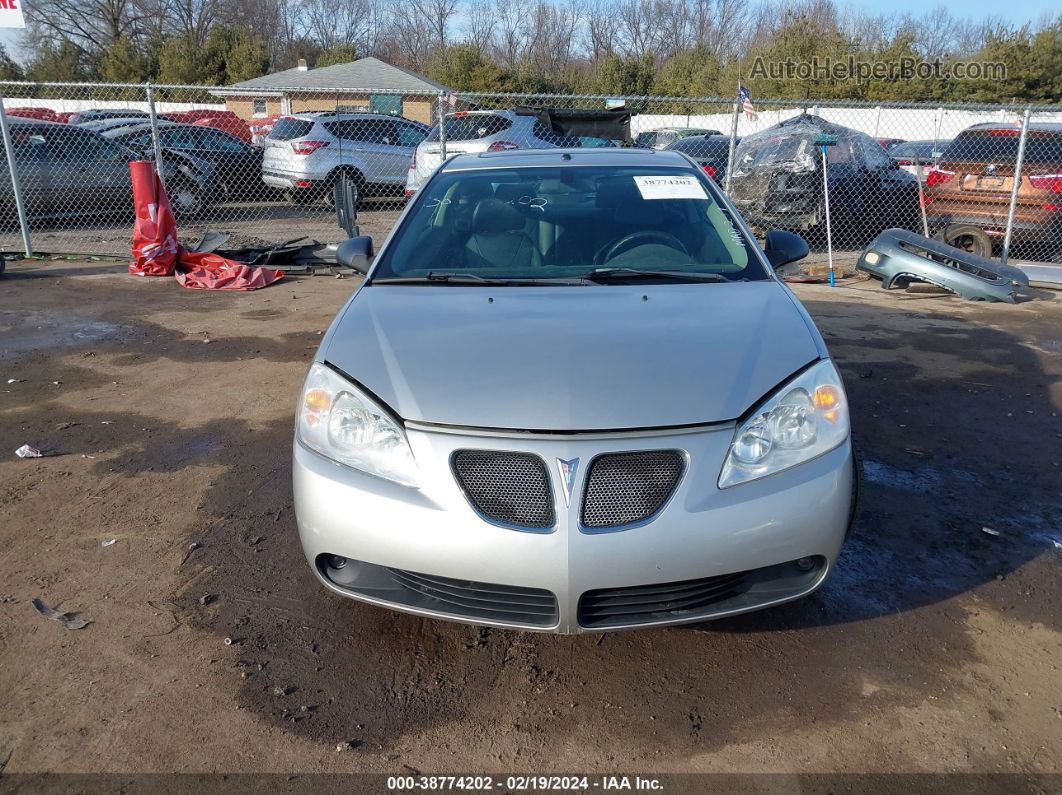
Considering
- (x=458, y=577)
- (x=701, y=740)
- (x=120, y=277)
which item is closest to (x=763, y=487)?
(x=701, y=740)

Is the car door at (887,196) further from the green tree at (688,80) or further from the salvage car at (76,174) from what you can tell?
the green tree at (688,80)

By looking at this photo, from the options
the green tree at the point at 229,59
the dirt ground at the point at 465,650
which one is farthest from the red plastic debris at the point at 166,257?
the green tree at the point at 229,59

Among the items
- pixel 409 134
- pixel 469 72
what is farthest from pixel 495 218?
pixel 469 72

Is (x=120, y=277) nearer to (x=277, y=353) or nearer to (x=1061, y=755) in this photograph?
(x=277, y=353)

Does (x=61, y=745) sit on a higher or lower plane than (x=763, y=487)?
lower

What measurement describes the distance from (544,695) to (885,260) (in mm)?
7670

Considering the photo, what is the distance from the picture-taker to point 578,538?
2170 mm

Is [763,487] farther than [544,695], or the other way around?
[544,695]

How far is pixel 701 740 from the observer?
2.28 m

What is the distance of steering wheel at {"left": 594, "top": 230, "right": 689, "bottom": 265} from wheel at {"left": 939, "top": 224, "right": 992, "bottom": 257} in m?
7.75

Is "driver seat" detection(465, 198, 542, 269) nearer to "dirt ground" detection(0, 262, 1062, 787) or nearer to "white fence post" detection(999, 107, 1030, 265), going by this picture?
"dirt ground" detection(0, 262, 1062, 787)

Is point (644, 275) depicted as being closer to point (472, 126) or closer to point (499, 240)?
point (499, 240)

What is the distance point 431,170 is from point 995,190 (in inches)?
297

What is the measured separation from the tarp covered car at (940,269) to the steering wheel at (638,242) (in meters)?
6.00
